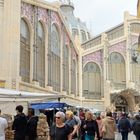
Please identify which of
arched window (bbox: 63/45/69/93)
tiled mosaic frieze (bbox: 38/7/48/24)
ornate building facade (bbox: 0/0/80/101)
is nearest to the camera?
ornate building facade (bbox: 0/0/80/101)

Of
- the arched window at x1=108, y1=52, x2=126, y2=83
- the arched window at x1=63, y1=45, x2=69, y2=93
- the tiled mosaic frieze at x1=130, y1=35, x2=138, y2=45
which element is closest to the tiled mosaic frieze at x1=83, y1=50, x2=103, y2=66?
the arched window at x1=108, y1=52, x2=126, y2=83

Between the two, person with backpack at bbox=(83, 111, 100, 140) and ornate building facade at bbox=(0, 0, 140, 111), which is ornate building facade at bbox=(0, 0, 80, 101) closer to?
ornate building facade at bbox=(0, 0, 140, 111)

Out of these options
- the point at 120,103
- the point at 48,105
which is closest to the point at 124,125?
the point at 48,105

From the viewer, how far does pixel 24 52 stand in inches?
1103

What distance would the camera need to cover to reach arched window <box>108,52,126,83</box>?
50.1 metres

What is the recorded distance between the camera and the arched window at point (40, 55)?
30547 millimetres

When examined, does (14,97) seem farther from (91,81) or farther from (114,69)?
(114,69)

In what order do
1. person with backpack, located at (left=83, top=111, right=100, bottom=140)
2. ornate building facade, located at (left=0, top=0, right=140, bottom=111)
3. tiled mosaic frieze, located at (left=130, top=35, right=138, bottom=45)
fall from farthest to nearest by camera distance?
tiled mosaic frieze, located at (left=130, top=35, right=138, bottom=45)
ornate building facade, located at (left=0, top=0, right=140, bottom=111)
person with backpack, located at (left=83, top=111, right=100, bottom=140)

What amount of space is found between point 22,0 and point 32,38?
111 inches

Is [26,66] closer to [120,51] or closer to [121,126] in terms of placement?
[121,126]

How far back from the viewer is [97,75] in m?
50.4

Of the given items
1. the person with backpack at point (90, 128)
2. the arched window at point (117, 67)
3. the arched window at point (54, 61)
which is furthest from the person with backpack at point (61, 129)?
the arched window at point (117, 67)

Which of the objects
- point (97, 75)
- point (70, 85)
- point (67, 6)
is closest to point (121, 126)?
point (70, 85)

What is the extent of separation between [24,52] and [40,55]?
3142mm
